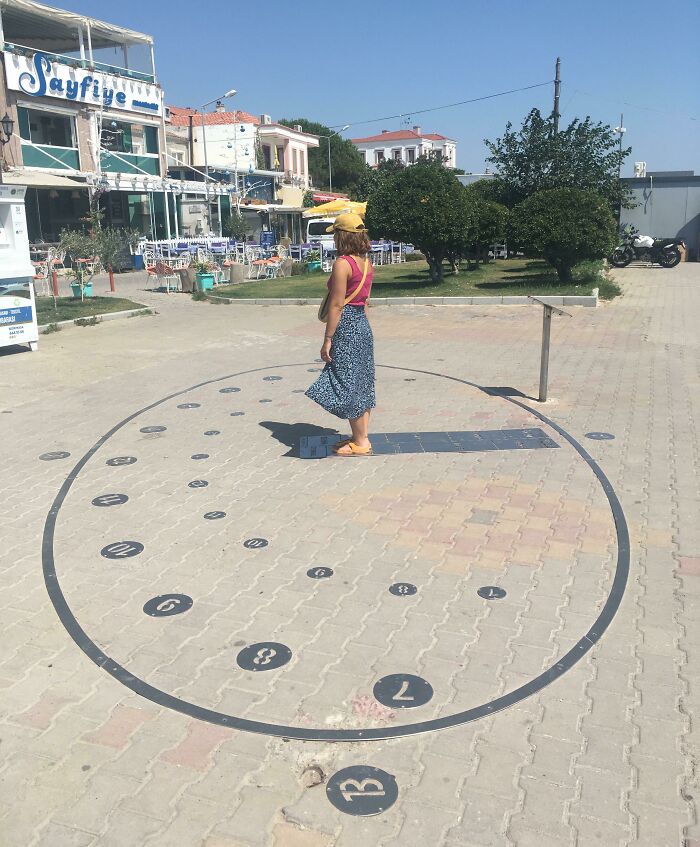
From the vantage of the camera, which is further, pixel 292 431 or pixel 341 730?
pixel 292 431

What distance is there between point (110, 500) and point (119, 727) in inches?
101

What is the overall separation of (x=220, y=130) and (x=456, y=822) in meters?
46.7

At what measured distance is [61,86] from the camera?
24734mm

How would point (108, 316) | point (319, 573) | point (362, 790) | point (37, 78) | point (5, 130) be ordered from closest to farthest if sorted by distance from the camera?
point (362, 790) → point (319, 573) → point (108, 316) → point (5, 130) → point (37, 78)

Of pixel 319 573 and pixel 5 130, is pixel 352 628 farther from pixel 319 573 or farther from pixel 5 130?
pixel 5 130

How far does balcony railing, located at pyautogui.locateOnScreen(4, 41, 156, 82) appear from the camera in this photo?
76.5ft

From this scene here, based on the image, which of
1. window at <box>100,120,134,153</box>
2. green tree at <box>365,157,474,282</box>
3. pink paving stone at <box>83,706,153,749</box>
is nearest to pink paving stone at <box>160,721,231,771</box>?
pink paving stone at <box>83,706,153,749</box>

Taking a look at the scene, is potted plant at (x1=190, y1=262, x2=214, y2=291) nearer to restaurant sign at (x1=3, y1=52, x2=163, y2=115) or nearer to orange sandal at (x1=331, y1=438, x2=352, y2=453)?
restaurant sign at (x1=3, y1=52, x2=163, y2=115)

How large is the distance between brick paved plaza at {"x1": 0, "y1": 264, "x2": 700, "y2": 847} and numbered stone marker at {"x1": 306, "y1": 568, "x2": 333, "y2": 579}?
0.08 ft

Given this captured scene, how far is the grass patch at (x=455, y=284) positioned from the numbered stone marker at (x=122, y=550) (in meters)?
12.6

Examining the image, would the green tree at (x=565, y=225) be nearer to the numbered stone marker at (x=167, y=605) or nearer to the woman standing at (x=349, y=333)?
the woman standing at (x=349, y=333)

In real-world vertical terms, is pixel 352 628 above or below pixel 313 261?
below

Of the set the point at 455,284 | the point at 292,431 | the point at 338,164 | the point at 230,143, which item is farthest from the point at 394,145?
the point at 292,431

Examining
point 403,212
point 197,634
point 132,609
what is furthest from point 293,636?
point 403,212
